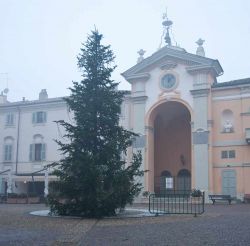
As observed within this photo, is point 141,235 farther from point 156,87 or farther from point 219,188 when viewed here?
point 156,87

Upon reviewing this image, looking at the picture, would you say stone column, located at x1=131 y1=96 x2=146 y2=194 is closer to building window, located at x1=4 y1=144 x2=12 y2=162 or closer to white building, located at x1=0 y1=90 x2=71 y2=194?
white building, located at x1=0 y1=90 x2=71 y2=194

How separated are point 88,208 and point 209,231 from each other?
637 centimetres

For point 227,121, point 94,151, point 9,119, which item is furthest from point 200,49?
point 94,151

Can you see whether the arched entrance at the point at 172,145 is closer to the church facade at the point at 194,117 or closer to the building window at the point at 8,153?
the church facade at the point at 194,117

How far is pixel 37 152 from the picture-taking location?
131ft

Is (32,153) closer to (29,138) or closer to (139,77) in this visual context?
(29,138)

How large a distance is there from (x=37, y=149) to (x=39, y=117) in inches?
120

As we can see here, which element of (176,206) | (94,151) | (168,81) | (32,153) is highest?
(168,81)

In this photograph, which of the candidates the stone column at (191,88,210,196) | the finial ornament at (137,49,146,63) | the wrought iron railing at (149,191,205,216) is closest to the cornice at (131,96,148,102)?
the stone column at (191,88,210,196)

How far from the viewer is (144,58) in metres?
36.4

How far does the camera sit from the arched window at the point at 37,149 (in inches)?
1555

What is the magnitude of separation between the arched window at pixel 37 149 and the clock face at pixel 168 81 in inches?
502

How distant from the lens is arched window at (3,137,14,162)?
40.7 m

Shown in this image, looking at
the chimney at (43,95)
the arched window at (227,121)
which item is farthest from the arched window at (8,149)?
the arched window at (227,121)
